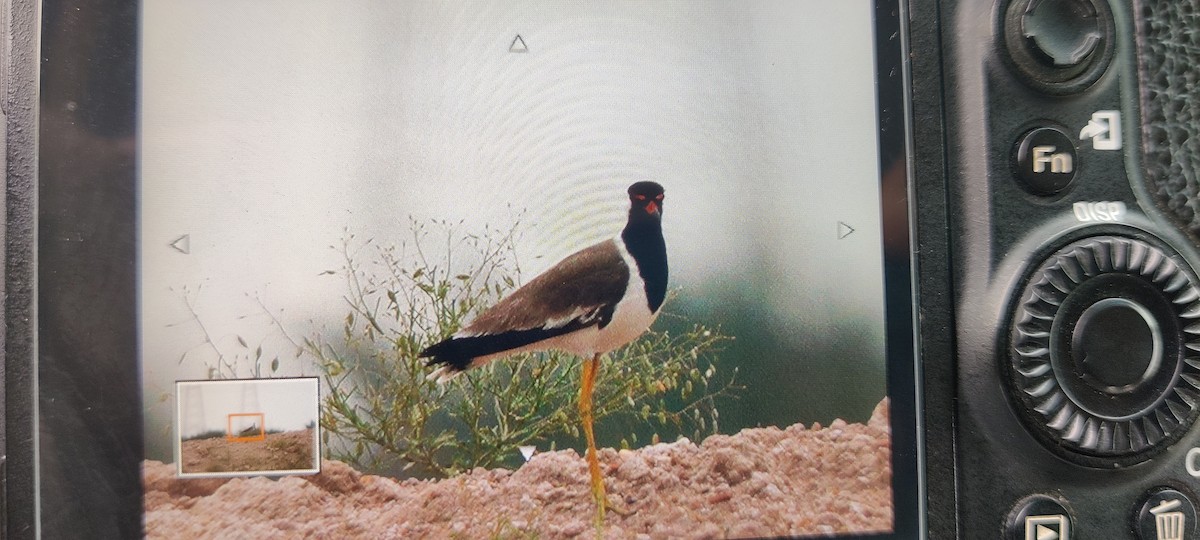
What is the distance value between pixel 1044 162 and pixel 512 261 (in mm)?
419

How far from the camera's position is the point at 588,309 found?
58 centimetres

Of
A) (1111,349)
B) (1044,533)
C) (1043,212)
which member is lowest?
(1044,533)

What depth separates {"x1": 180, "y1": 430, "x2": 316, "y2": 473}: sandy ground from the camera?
0.53 m

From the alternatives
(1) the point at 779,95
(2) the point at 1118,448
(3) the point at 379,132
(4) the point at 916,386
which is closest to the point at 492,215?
(3) the point at 379,132

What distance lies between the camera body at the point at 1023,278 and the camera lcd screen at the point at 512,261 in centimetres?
2

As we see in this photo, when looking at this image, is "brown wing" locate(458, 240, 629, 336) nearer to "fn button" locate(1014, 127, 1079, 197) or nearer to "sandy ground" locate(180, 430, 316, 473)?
"sandy ground" locate(180, 430, 316, 473)

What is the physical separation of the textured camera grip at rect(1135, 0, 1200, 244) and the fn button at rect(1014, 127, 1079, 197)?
0.21 ft

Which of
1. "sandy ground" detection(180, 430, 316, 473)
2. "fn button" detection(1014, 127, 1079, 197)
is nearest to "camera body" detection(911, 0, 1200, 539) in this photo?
"fn button" detection(1014, 127, 1079, 197)

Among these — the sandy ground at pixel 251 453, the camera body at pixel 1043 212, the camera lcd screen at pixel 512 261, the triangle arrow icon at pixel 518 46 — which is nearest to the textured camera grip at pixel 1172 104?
the camera body at pixel 1043 212

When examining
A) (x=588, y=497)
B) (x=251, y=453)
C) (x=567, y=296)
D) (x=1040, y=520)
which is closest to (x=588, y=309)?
(x=567, y=296)

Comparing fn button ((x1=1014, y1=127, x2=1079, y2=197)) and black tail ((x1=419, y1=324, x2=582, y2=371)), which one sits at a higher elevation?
fn button ((x1=1014, y1=127, x2=1079, y2=197))

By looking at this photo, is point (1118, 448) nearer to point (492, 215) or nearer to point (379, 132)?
point (492, 215)

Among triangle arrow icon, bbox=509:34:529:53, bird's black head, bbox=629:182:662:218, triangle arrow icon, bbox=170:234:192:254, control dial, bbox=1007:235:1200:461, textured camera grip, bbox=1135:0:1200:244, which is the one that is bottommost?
control dial, bbox=1007:235:1200:461

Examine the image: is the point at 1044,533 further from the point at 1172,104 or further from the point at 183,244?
the point at 183,244
